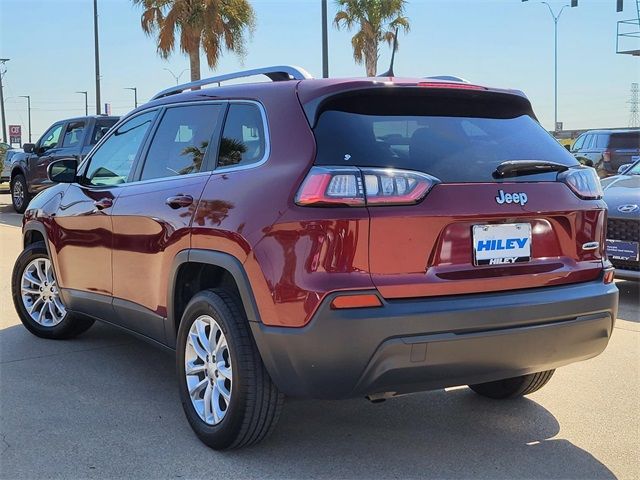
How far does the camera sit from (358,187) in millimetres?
2922

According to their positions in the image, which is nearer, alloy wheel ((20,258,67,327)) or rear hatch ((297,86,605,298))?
rear hatch ((297,86,605,298))

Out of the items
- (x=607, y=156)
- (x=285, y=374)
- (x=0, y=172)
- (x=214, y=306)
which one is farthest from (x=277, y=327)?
(x=0, y=172)

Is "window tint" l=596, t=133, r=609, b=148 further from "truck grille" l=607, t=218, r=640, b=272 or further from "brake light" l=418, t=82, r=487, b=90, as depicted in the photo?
"brake light" l=418, t=82, r=487, b=90

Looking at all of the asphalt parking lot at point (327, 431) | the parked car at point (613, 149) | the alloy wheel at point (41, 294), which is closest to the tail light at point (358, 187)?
the asphalt parking lot at point (327, 431)

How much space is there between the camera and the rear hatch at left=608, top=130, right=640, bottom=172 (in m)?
17.8

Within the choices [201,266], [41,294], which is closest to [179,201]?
[201,266]

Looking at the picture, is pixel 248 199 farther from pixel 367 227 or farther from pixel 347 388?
pixel 347 388

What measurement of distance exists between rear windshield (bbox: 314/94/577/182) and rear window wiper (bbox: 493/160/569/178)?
0.03m

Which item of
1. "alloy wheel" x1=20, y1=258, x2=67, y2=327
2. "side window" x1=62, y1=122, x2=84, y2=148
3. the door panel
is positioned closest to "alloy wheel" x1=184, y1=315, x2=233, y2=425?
the door panel

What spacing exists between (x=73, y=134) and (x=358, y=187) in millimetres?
13031

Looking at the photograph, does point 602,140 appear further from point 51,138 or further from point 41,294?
point 41,294

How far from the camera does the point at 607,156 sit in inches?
709

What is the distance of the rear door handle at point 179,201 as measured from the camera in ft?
12.0

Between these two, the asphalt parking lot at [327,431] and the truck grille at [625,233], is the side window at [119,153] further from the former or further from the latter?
the truck grille at [625,233]
